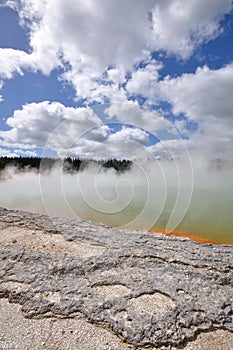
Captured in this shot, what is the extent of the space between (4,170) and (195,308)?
53.5 metres

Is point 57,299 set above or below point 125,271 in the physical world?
below

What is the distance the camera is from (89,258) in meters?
3.93

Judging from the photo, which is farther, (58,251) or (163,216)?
(163,216)

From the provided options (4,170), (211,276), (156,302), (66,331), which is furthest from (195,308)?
(4,170)

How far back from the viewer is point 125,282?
11.1ft

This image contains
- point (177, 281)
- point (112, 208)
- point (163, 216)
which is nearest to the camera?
point (177, 281)

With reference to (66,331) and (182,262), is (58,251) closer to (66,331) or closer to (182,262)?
(66,331)

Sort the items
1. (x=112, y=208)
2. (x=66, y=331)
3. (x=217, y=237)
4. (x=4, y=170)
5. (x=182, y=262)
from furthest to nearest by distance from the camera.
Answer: (x=4, y=170), (x=112, y=208), (x=217, y=237), (x=182, y=262), (x=66, y=331)

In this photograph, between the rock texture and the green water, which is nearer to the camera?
the rock texture

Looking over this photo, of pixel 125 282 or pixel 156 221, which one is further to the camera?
pixel 156 221

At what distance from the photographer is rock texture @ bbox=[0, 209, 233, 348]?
2.79 meters

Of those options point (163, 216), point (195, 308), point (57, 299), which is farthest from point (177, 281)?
point (163, 216)

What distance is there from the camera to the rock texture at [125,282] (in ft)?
9.15

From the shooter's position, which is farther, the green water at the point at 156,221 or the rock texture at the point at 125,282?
the green water at the point at 156,221
